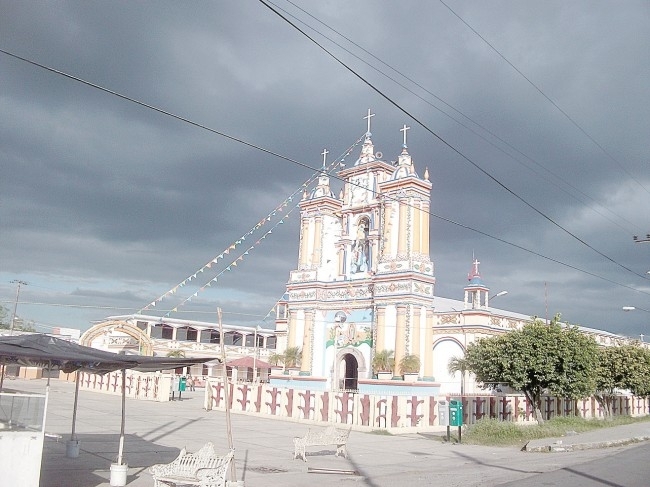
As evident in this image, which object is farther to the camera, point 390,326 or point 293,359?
point 293,359

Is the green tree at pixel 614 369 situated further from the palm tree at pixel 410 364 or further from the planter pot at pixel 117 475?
the planter pot at pixel 117 475

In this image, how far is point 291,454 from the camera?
1664cm

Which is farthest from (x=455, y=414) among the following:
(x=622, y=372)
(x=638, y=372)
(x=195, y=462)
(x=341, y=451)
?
(x=638, y=372)

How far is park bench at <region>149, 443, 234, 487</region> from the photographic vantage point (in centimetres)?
947

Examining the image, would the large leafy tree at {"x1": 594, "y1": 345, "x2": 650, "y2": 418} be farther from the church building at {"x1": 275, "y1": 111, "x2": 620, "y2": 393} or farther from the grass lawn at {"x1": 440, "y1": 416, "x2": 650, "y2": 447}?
the grass lawn at {"x1": 440, "y1": 416, "x2": 650, "y2": 447}

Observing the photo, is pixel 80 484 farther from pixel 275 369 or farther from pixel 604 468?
pixel 275 369

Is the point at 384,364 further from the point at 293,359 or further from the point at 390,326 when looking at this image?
the point at 293,359

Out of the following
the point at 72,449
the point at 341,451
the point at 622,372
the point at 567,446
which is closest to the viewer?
the point at 72,449

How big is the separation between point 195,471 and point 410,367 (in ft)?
71.6

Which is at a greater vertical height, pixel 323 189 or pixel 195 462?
pixel 323 189

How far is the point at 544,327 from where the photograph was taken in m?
25.8

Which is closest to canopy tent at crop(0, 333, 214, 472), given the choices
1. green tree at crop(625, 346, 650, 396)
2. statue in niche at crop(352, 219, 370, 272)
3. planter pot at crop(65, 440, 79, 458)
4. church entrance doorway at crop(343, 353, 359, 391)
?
planter pot at crop(65, 440, 79, 458)

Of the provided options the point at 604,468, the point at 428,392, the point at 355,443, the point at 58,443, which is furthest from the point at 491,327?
the point at 58,443

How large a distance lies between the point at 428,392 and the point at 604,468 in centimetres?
1634
